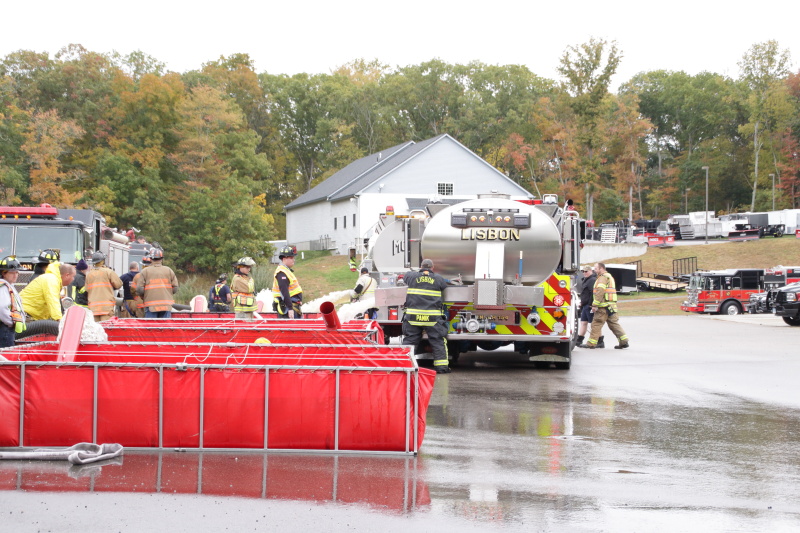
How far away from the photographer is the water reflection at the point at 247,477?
21.5ft

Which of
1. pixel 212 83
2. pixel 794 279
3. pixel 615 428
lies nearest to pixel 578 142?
pixel 212 83

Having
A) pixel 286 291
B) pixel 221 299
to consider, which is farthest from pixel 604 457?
pixel 221 299

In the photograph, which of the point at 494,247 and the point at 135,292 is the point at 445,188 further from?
the point at 494,247

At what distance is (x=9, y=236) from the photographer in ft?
58.5

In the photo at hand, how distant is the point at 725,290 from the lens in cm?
4153

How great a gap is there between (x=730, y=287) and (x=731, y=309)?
3.09 ft

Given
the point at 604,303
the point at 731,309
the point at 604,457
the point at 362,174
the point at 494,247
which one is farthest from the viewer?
the point at 362,174

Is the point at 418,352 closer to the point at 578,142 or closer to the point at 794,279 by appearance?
the point at 794,279

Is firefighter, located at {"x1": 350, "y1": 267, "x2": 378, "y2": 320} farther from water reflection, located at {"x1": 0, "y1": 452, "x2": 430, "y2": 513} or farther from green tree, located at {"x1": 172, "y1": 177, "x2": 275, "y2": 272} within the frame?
green tree, located at {"x1": 172, "y1": 177, "x2": 275, "y2": 272}

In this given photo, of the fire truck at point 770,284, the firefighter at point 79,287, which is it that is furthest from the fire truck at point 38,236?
the fire truck at point 770,284

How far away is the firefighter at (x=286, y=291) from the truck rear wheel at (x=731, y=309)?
29.6 meters

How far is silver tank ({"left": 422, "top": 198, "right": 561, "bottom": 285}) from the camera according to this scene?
583 inches

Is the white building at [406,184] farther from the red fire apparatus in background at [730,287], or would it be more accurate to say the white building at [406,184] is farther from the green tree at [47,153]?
the red fire apparatus in background at [730,287]

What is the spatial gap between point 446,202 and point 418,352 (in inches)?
109
